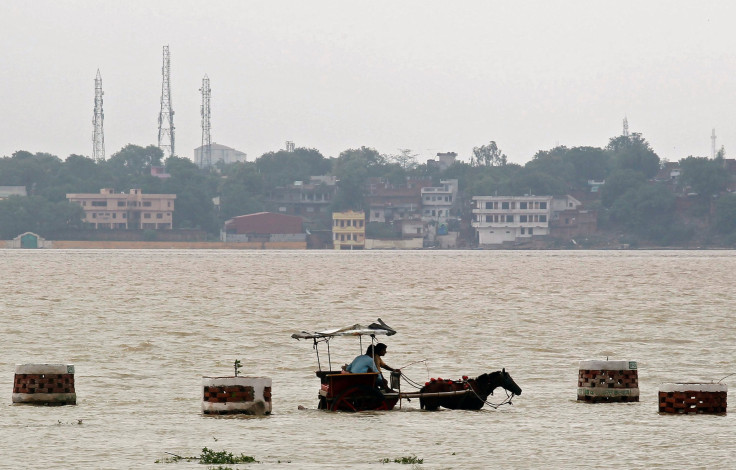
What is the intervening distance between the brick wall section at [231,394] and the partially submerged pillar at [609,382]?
7.36 m

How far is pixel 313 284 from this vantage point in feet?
356

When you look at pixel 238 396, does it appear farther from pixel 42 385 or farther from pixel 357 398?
pixel 42 385

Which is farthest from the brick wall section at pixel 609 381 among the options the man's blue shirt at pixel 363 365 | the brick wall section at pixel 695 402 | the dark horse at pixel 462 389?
the man's blue shirt at pixel 363 365

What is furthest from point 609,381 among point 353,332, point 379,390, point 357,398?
point 353,332

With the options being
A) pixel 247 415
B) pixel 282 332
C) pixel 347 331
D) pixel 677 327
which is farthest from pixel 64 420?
pixel 677 327

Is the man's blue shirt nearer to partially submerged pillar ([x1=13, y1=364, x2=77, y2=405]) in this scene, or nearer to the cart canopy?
the cart canopy

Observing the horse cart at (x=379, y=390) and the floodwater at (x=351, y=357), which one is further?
the horse cart at (x=379, y=390)

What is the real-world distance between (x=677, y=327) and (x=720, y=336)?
542 centimetres

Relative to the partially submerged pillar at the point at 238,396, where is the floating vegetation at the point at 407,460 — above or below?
below

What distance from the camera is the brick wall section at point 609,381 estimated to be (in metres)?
28.3

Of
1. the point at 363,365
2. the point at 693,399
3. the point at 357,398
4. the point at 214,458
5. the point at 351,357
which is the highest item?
the point at 363,365

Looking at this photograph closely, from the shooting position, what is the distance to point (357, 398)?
87.0 feet

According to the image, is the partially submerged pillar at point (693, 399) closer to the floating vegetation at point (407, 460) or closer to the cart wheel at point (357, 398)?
the cart wheel at point (357, 398)

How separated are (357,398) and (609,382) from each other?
5570 mm
